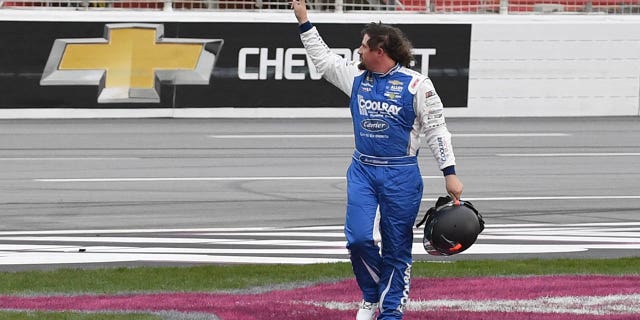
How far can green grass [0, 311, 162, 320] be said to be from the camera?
820cm

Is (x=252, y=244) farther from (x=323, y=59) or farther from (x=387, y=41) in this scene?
(x=387, y=41)

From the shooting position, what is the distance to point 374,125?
7742mm

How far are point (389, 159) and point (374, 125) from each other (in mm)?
203

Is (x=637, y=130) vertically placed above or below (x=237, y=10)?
below

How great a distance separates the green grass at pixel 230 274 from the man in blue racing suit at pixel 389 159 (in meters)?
2.04

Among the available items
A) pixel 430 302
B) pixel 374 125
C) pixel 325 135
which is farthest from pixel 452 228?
pixel 325 135

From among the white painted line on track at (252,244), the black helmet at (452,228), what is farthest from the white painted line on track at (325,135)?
the black helmet at (452,228)

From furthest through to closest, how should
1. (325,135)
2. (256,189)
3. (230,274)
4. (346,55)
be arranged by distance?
(346,55), (325,135), (256,189), (230,274)

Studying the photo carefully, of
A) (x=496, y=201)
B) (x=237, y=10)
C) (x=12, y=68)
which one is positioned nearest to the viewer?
(x=496, y=201)

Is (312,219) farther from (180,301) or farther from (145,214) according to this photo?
(180,301)

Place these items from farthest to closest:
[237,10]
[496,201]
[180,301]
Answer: [237,10], [496,201], [180,301]

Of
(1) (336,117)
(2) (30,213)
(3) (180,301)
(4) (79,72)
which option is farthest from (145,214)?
(1) (336,117)

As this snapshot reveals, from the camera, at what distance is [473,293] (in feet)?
30.0

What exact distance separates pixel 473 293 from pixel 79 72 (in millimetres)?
14036
